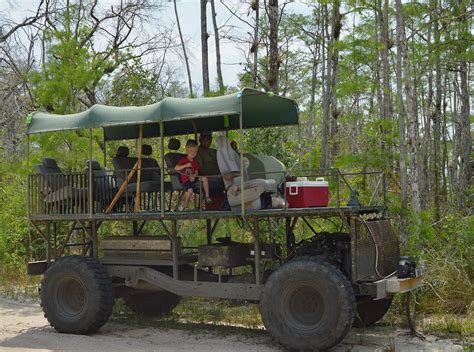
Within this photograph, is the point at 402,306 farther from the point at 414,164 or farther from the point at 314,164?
the point at 314,164

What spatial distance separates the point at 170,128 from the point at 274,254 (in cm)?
316

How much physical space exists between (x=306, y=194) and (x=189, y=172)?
5.76ft

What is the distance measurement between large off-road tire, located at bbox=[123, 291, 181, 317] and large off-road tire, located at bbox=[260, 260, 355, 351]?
10.2 feet

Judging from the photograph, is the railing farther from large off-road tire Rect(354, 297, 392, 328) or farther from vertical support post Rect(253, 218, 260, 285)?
large off-road tire Rect(354, 297, 392, 328)

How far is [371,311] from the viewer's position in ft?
32.0

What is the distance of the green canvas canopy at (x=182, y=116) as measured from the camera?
8.86 m

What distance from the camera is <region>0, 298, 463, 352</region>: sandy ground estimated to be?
8641 mm

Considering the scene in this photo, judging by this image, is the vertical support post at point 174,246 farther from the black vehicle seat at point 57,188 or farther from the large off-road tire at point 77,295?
the black vehicle seat at point 57,188

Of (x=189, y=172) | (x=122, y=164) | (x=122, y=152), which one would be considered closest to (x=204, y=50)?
(x=122, y=152)

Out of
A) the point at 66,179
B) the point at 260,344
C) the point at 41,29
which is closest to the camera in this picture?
the point at 260,344

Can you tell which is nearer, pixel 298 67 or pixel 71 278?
pixel 71 278

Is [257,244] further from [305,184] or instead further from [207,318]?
[207,318]

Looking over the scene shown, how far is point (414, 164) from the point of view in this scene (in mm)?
10992

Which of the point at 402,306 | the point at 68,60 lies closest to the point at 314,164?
the point at 68,60
